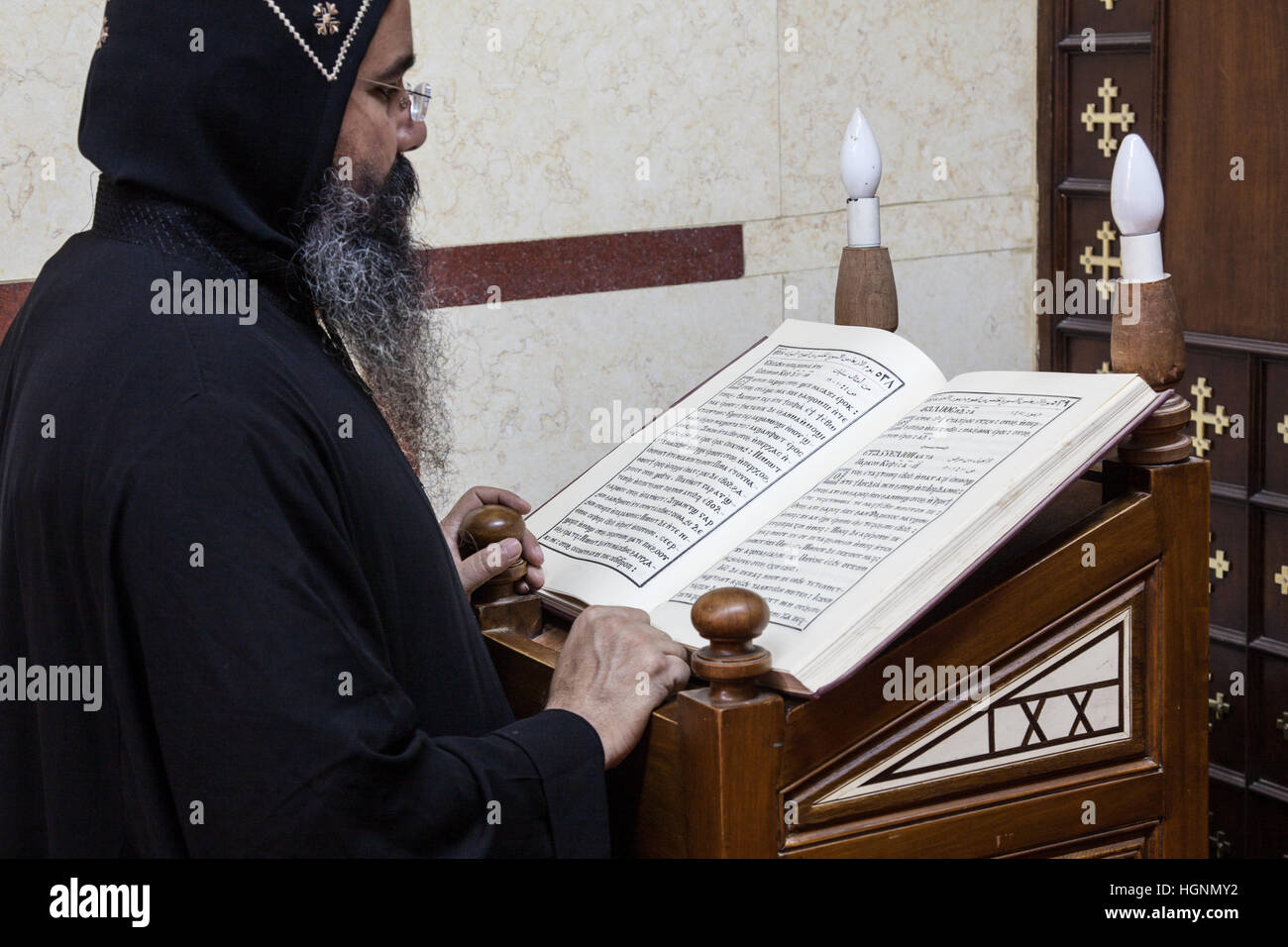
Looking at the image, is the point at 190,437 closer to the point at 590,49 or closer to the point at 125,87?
the point at 125,87

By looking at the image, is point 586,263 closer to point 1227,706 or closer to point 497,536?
point 497,536

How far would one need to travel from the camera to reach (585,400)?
3.50 meters

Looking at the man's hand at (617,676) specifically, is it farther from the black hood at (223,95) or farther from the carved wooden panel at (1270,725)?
the carved wooden panel at (1270,725)

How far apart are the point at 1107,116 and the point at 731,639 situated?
273cm

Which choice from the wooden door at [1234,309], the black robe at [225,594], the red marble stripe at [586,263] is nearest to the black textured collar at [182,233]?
the black robe at [225,594]

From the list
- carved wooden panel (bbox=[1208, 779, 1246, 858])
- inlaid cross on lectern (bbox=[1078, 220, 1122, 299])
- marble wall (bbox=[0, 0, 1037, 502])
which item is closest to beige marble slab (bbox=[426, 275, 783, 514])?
marble wall (bbox=[0, 0, 1037, 502])

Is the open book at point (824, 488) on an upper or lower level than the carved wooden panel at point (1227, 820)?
upper

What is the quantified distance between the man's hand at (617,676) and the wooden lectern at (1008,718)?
1.1 inches

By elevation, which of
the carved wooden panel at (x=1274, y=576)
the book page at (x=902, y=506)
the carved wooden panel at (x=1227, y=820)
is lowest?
the carved wooden panel at (x=1227, y=820)

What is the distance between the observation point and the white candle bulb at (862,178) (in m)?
2.13

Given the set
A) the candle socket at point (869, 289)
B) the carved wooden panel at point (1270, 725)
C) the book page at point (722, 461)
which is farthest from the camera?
the carved wooden panel at point (1270, 725)

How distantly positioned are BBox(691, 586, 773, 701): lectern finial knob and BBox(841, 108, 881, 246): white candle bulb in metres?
0.89

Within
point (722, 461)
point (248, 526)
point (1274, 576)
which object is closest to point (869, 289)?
point (722, 461)

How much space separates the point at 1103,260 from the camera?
12.4 feet
